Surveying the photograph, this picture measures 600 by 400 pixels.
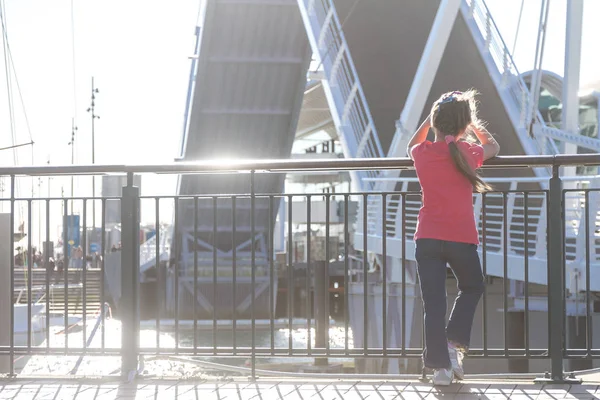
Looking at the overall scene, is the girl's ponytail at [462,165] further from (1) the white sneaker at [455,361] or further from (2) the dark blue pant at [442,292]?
(1) the white sneaker at [455,361]

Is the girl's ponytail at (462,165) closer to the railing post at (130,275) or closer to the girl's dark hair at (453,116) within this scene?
the girl's dark hair at (453,116)

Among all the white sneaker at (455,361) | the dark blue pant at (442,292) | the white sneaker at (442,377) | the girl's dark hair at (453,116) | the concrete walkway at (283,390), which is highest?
the girl's dark hair at (453,116)

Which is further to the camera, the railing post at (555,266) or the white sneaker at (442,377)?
the railing post at (555,266)

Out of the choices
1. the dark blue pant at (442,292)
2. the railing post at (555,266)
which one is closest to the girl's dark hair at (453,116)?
the dark blue pant at (442,292)

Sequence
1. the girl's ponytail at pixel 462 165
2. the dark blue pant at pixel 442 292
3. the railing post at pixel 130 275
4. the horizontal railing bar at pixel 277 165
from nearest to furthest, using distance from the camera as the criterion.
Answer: the girl's ponytail at pixel 462 165 < the dark blue pant at pixel 442 292 < the horizontal railing bar at pixel 277 165 < the railing post at pixel 130 275

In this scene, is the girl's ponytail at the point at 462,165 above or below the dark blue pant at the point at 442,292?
above

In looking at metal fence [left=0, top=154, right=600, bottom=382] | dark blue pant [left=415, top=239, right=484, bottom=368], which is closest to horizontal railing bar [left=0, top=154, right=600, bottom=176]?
metal fence [left=0, top=154, right=600, bottom=382]

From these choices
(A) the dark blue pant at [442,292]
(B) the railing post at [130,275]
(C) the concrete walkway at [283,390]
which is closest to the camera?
(A) the dark blue pant at [442,292]

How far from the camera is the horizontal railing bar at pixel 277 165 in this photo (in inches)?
196

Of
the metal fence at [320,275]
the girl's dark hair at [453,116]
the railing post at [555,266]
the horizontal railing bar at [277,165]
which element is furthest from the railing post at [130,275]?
the railing post at [555,266]

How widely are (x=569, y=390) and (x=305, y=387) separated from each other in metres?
1.40

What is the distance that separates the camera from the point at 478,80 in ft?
68.4

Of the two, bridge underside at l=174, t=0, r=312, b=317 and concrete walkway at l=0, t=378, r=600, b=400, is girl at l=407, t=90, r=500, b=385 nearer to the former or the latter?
concrete walkway at l=0, t=378, r=600, b=400

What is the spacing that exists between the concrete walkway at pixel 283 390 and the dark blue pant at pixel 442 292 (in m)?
0.27
